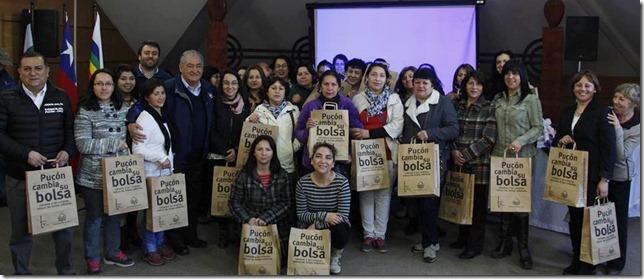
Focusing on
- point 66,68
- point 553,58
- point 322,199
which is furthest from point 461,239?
point 66,68

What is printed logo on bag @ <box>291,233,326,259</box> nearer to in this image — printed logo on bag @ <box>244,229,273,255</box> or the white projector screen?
printed logo on bag @ <box>244,229,273,255</box>

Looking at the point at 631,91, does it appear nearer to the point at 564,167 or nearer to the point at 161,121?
the point at 564,167

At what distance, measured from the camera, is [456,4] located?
6.60m

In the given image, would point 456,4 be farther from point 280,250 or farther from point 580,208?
point 280,250

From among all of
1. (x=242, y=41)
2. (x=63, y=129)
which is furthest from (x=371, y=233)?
(x=242, y=41)

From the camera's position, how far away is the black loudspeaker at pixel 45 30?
17.8 feet

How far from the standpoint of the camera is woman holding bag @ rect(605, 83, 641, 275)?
342 cm

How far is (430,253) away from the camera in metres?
3.85

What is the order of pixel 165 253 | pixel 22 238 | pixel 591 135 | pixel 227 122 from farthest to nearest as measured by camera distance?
pixel 227 122 → pixel 165 253 → pixel 591 135 → pixel 22 238

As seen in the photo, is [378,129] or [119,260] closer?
[119,260]

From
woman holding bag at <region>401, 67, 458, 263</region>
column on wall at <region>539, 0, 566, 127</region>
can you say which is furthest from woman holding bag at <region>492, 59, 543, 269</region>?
column on wall at <region>539, 0, 566, 127</region>

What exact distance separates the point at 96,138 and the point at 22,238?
63cm

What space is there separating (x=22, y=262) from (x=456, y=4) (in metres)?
4.88

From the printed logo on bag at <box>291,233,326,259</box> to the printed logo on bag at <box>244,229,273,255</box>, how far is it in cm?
15
